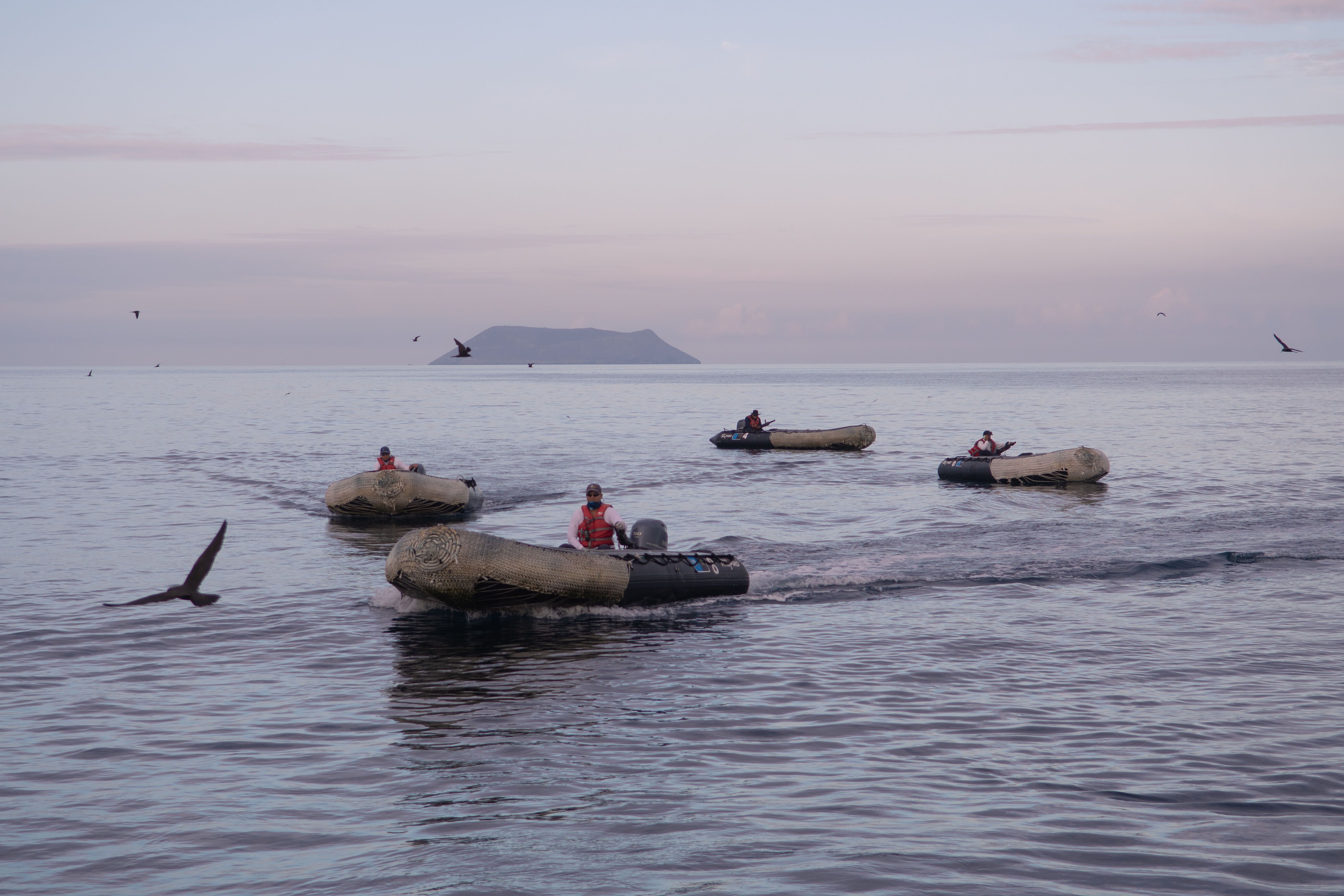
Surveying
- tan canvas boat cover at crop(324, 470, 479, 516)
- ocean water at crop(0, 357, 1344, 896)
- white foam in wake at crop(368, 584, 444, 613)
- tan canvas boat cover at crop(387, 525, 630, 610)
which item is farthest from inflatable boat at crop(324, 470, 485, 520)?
tan canvas boat cover at crop(387, 525, 630, 610)

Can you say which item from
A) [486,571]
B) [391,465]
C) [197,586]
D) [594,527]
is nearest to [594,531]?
[594,527]

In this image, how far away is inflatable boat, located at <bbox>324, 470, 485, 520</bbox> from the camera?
2989cm

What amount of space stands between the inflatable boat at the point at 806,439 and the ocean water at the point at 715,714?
2141 centimetres

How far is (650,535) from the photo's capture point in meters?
21.0

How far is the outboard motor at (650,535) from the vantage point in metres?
20.9

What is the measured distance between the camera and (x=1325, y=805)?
9852 mm

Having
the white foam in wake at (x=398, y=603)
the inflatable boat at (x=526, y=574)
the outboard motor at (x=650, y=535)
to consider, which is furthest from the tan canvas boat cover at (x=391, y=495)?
the inflatable boat at (x=526, y=574)

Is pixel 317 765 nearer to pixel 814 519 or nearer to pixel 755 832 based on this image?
pixel 755 832

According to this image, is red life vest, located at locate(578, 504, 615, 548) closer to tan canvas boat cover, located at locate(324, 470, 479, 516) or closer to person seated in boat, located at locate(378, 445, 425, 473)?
tan canvas boat cover, located at locate(324, 470, 479, 516)

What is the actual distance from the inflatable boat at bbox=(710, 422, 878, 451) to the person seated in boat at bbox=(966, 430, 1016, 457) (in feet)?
44.0

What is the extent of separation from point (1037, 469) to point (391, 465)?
22.4 metres

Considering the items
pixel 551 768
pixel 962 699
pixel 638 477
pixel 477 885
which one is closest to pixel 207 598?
pixel 477 885

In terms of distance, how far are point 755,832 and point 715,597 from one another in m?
10.3

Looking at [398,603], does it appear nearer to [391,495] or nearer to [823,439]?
[391,495]
